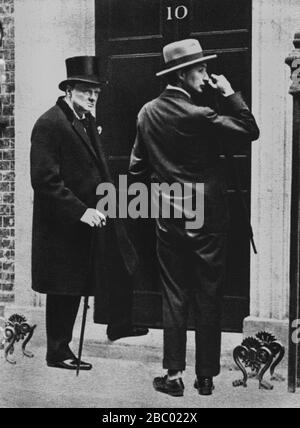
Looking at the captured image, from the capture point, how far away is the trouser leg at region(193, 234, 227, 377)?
6340 mm

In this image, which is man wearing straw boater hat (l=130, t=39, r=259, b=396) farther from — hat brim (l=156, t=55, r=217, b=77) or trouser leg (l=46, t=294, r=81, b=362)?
trouser leg (l=46, t=294, r=81, b=362)

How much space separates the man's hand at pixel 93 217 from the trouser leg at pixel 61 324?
0.62 meters

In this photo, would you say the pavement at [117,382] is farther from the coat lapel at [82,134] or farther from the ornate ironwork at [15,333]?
the coat lapel at [82,134]

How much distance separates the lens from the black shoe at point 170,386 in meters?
6.40

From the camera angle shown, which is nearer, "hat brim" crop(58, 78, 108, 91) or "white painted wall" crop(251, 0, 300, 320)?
"white painted wall" crop(251, 0, 300, 320)

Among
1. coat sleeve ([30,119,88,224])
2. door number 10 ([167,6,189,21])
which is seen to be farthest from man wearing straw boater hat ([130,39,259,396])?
coat sleeve ([30,119,88,224])

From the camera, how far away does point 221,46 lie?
6629 millimetres

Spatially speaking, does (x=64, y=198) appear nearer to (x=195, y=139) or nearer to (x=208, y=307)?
(x=195, y=139)

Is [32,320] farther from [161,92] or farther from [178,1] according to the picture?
[178,1]

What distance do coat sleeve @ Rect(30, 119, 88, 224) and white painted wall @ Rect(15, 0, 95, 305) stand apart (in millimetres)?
265

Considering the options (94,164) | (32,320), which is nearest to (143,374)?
(32,320)

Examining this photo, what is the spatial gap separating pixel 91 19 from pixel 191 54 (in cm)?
104
